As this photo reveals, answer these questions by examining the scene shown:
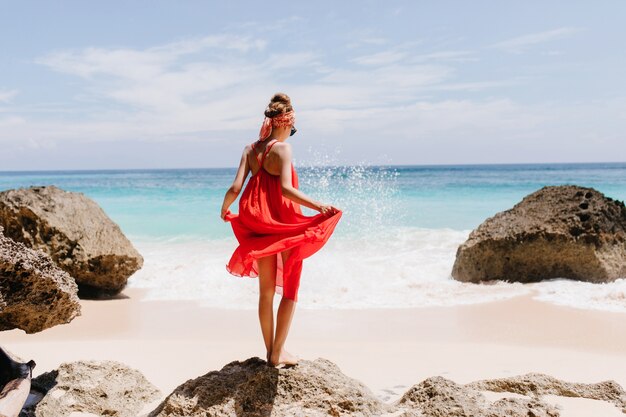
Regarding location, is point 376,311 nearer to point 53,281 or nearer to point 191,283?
point 191,283

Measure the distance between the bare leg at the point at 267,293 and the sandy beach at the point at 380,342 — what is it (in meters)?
1.08

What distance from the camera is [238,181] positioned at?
3.91 meters

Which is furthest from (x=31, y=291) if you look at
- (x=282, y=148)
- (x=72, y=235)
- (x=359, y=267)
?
(x=359, y=267)

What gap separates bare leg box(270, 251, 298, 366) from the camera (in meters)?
3.80

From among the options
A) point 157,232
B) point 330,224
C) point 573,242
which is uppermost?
point 330,224

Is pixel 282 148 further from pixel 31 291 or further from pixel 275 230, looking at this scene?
pixel 31 291

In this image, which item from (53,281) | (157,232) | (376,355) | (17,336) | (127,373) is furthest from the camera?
(157,232)

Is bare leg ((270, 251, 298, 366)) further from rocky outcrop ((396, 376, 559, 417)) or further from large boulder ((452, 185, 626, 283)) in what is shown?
large boulder ((452, 185, 626, 283))

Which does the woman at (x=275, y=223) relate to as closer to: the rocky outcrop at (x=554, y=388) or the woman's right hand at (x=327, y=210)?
the woman's right hand at (x=327, y=210)

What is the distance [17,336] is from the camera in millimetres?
6371

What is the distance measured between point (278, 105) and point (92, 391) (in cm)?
239

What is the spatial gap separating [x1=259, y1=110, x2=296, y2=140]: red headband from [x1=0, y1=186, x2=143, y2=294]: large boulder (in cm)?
541

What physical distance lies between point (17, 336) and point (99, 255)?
227 cm

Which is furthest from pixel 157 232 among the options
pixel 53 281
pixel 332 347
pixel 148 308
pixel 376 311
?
pixel 53 281
